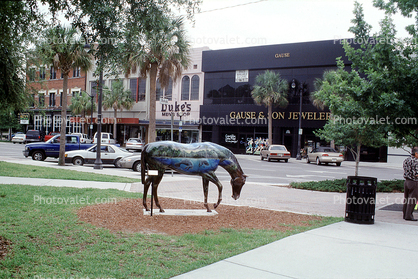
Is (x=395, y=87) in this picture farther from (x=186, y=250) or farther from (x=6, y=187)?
(x=6, y=187)

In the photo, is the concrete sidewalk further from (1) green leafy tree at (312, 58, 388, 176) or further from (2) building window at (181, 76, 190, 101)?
(2) building window at (181, 76, 190, 101)

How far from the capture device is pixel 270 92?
34.8 m

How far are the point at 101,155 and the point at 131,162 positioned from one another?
2.65m

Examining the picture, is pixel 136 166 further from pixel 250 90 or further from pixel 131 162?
pixel 250 90

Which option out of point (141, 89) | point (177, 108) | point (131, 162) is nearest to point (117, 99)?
point (141, 89)

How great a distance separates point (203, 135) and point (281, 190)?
29059mm

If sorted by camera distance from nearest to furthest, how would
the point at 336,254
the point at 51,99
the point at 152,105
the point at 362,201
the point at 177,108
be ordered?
the point at 336,254 < the point at 362,201 < the point at 152,105 < the point at 177,108 < the point at 51,99

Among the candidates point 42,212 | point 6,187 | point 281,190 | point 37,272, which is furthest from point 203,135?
point 37,272

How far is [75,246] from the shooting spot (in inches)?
208

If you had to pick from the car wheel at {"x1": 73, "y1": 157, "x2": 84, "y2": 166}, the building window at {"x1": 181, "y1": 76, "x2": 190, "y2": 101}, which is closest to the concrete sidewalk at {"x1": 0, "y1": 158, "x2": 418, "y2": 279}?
the car wheel at {"x1": 73, "y1": 157, "x2": 84, "y2": 166}

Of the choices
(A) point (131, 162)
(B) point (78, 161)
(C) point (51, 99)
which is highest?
(C) point (51, 99)

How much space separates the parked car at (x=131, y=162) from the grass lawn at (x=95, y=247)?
1098cm

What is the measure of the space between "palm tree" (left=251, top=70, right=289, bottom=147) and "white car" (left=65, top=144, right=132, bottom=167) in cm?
1852

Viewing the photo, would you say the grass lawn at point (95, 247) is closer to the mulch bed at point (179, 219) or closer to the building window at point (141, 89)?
the mulch bed at point (179, 219)
